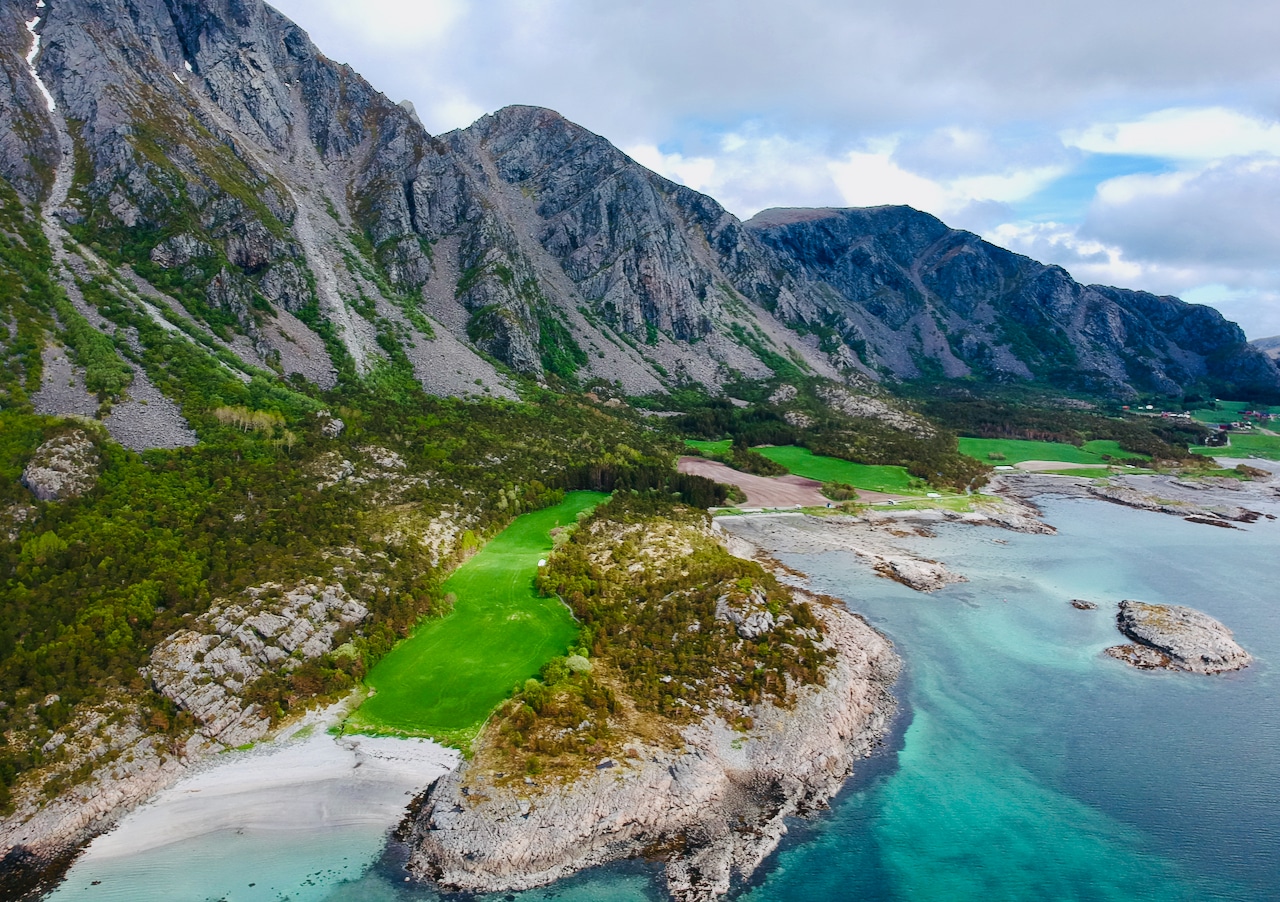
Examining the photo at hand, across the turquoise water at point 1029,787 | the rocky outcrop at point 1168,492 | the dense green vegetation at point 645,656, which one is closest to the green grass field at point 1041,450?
the rocky outcrop at point 1168,492

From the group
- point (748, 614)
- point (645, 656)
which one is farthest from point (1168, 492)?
point (645, 656)

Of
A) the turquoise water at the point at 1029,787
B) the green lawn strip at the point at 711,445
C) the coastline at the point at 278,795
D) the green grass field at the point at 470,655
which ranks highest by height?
the green lawn strip at the point at 711,445

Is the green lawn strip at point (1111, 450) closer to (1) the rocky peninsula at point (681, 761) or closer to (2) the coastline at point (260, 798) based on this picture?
(1) the rocky peninsula at point (681, 761)

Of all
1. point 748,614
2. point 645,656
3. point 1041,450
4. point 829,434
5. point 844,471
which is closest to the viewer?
point 645,656

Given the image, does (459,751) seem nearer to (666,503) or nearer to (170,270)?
(666,503)

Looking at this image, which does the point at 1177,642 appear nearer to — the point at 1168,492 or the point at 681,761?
the point at 681,761

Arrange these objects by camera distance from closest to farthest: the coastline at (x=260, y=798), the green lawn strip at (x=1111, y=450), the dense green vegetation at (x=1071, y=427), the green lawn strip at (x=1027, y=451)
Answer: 1. the coastline at (x=260, y=798)
2. the green lawn strip at (x=1027, y=451)
3. the green lawn strip at (x=1111, y=450)
4. the dense green vegetation at (x=1071, y=427)
